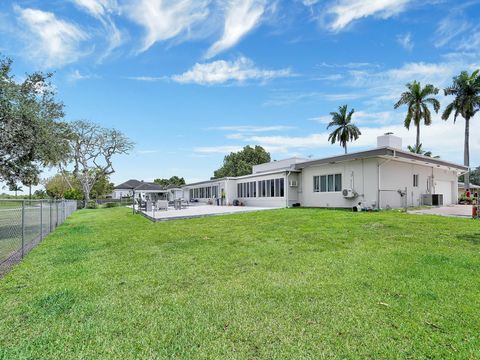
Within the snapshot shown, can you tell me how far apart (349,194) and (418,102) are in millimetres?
20880

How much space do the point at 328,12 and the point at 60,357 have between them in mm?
13136

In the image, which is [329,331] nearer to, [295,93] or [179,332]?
[179,332]

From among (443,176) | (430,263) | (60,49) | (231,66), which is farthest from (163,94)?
(443,176)

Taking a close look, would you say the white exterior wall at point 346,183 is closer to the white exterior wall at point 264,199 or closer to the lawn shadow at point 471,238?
the white exterior wall at point 264,199

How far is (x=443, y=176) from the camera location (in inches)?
765

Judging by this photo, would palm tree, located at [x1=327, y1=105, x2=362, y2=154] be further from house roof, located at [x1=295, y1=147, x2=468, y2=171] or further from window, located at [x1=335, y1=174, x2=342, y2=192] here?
window, located at [x1=335, y1=174, x2=342, y2=192]

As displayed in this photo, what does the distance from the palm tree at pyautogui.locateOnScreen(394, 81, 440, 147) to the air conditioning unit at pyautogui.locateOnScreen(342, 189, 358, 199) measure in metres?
20.1

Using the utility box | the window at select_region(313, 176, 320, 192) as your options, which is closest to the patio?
the window at select_region(313, 176, 320, 192)

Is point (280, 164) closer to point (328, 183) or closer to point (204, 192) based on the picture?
point (328, 183)

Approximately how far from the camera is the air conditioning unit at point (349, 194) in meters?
15.1

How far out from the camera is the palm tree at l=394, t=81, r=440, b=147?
29.1m

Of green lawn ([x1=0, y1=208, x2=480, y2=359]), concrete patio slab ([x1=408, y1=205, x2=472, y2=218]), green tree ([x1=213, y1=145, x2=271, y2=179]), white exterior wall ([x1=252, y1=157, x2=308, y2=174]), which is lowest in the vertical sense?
green lawn ([x1=0, y1=208, x2=480, y2=359])

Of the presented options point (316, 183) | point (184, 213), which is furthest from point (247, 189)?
point (184, 213)

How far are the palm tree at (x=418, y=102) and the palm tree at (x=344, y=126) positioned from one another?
5878 mm
